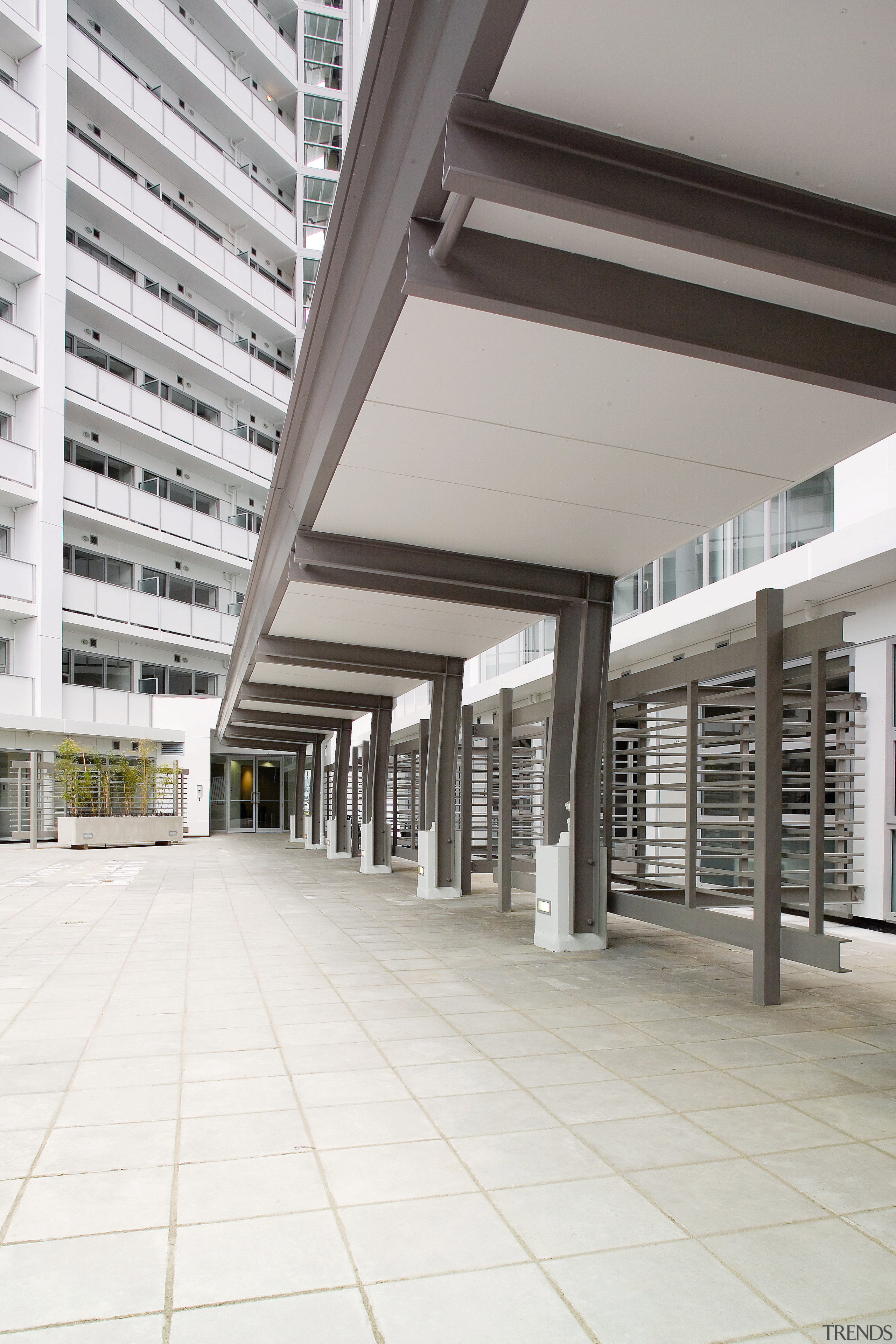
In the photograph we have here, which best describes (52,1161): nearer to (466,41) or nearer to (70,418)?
(466,41)

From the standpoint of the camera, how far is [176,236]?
112 feet

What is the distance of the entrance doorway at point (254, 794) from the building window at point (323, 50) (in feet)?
102

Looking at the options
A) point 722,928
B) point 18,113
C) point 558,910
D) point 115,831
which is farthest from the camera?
point 18,113

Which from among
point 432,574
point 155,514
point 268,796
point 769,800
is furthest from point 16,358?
point 769,800

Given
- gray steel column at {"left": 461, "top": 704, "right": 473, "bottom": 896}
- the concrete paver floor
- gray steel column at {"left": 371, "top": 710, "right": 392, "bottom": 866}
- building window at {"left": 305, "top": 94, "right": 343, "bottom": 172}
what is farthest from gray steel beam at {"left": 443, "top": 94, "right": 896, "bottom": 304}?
building window at {"left": 305, "top": 94, "right": 343, "bottom": 172}

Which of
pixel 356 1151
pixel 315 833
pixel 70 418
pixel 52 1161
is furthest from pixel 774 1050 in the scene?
pixel 70 418

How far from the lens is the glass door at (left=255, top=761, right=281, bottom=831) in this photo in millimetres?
38969

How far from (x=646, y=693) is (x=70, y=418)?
89.9 feet

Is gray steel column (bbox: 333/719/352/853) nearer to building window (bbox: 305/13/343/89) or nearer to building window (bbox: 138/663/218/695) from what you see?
building window (bbox: 138/663/218/695)

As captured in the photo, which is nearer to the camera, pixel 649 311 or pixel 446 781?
pixel 649 311

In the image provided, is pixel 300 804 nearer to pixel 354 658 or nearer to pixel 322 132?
pixel 354 658

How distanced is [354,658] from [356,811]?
9592mm

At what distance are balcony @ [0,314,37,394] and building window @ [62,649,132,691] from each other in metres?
8.16

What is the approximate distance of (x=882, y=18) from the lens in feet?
9.43
